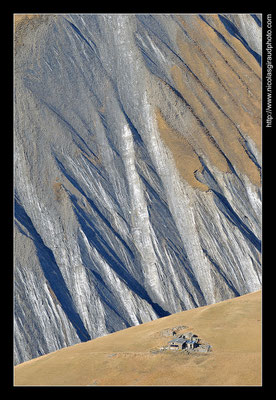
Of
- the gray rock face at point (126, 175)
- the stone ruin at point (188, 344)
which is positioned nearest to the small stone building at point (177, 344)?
the stone ruin at point (188, 344)

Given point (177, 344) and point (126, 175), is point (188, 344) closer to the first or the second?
point (177, 344)

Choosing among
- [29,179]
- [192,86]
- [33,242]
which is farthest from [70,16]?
[33,242]

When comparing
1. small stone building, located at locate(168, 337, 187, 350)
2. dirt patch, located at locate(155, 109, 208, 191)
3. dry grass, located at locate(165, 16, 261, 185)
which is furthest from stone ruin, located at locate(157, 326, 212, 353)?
dry grass, located at locate(165, 16, 261, 185)

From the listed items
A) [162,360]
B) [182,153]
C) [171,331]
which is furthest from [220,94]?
[162,360]

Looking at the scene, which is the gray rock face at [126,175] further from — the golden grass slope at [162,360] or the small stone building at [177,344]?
the small stone building at [177,344]

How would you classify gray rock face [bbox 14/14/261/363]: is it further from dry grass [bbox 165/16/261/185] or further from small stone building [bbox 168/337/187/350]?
small stone building [bbox 168/337/187/350]
